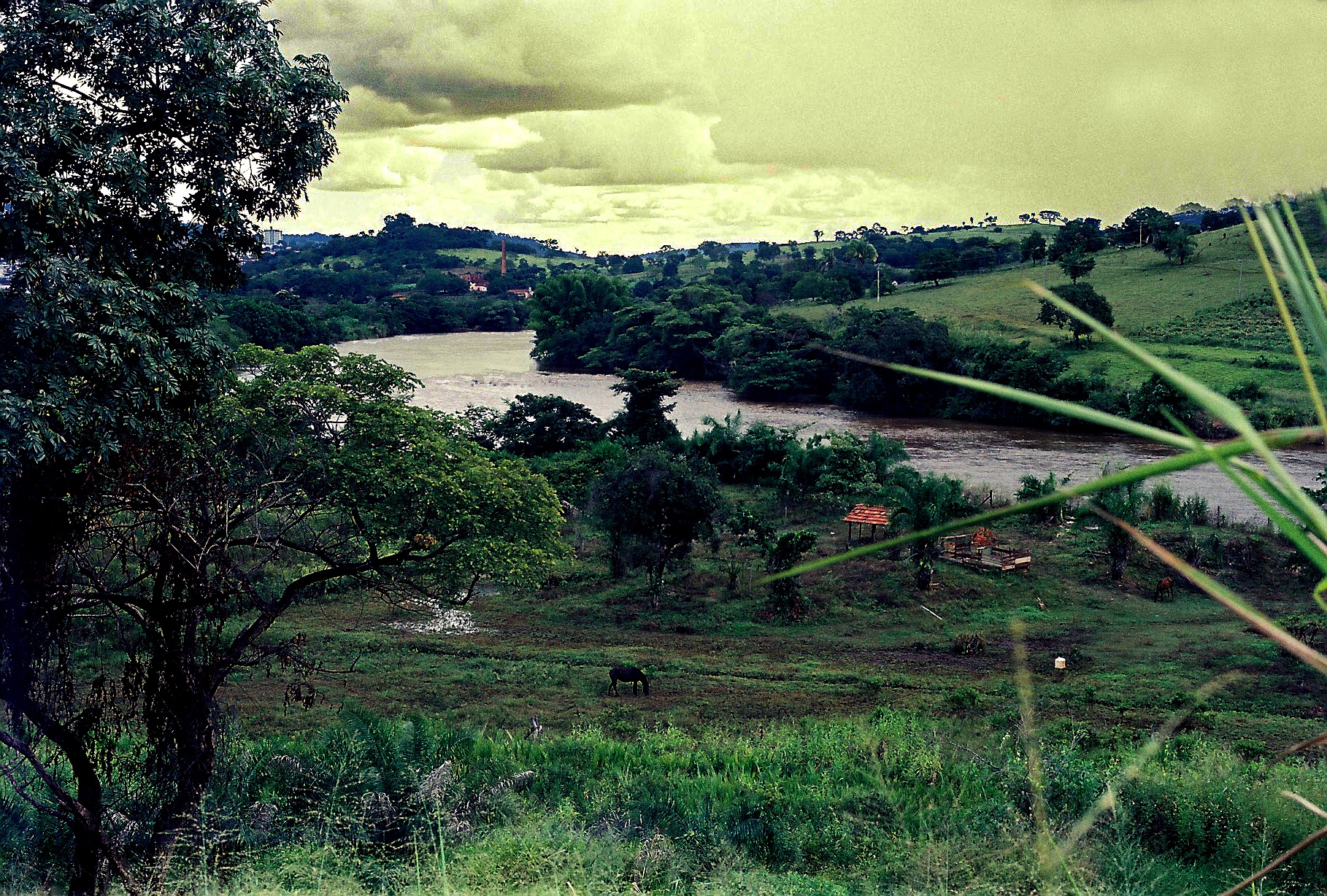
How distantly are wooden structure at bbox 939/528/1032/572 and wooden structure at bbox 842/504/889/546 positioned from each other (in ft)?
4.09

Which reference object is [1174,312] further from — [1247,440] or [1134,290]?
[1247,440]

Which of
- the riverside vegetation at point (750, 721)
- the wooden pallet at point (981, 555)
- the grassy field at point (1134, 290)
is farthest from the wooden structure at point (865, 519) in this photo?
the grassy field at point (1134, 290)

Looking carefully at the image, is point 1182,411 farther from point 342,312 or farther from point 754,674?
point 342,312

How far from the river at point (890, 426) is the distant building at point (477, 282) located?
101 ft

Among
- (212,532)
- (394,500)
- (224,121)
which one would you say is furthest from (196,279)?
(394,500)

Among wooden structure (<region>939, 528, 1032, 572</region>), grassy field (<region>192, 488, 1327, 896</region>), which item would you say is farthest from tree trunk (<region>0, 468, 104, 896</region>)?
wooden structure (<region>939, 528, 1032, 572</region>)

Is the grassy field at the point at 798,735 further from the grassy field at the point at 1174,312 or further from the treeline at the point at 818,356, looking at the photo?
the grassy field at the point at 1174,312

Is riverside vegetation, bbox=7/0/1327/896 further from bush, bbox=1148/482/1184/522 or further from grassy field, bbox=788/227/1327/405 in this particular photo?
grassy field, bbox=788/227/1327/405

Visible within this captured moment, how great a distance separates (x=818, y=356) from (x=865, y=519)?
67.7 ft

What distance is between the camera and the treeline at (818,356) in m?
33.2

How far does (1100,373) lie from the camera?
111ft

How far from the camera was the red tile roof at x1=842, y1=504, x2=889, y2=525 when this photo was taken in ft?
66.0

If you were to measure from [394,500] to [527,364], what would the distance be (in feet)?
142

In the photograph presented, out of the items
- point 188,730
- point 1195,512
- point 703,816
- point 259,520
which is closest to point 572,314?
point 1195,512
